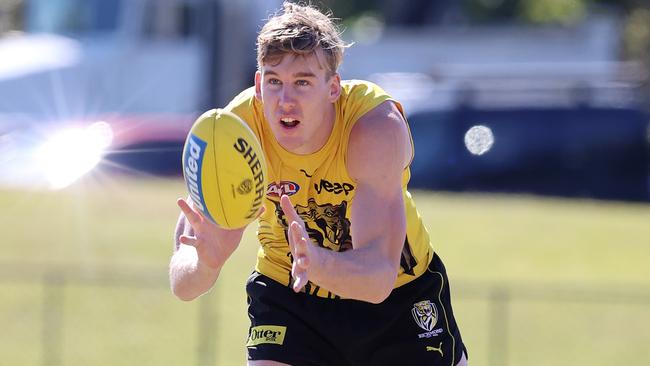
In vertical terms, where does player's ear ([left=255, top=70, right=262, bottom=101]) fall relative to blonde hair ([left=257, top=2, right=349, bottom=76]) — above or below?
below

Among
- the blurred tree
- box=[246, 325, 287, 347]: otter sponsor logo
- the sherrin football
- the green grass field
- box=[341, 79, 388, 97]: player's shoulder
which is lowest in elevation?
the green grass field

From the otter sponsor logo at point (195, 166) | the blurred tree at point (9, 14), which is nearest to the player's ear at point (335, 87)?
the otter sponsor logo at point (195, 166)

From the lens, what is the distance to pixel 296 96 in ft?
14.4

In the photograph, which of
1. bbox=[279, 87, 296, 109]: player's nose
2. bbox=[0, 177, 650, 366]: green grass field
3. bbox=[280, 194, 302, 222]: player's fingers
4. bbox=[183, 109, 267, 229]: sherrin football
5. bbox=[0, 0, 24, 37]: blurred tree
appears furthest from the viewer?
bbox=[0, 0, 24, 37]: blurred tree

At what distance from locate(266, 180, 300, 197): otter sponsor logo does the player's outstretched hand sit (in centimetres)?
24

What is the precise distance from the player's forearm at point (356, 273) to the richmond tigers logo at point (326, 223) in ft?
1.43

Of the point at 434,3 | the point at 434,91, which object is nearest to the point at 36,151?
the point at 434,91

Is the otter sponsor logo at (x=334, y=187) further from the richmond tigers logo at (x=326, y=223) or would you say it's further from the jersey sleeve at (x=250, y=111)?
the jersey sleeve at (x=250, y=111)

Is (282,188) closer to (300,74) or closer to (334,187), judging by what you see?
(334,187)

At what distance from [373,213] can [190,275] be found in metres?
0.79

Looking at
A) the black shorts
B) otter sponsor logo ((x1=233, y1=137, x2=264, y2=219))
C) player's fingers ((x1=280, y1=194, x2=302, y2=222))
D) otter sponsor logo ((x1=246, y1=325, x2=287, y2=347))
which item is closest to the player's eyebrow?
otter sponsor logo ((x1=233, y1=137, x2=264, y2=219))

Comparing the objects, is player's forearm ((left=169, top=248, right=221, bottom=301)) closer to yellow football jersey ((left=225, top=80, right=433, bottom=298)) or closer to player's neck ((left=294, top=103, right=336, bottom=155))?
yellow football jersey ((left=225, top=80, right=433, bottom=298))

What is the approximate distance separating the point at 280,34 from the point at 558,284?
11949mm

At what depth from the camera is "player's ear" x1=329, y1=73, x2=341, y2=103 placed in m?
4.59
